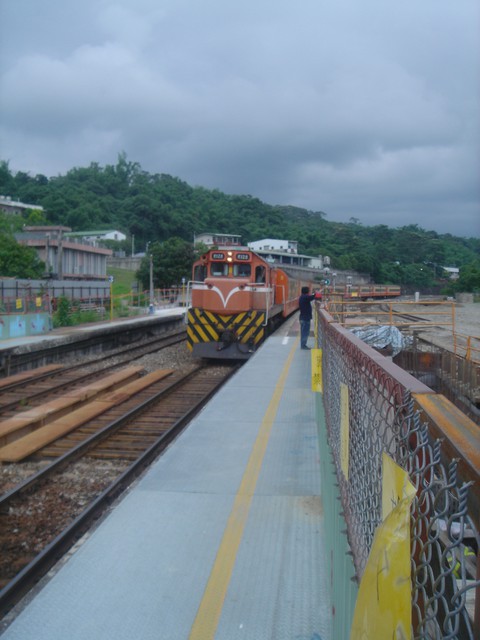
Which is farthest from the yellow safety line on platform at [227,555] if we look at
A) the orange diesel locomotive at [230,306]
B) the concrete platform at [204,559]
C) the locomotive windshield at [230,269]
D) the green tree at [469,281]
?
the green tree at [469,281]

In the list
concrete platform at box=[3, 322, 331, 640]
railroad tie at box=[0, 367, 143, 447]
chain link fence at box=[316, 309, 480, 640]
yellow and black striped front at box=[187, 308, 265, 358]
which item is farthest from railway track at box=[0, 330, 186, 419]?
chain link fence at box=[316, 309, 480, 640]

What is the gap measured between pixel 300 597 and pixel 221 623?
56cm

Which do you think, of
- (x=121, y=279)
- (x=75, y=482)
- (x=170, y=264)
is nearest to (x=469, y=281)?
(x=170, y=264)

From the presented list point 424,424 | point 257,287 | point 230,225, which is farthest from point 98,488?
point 230,225

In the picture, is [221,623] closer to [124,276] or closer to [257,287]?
[257,287]

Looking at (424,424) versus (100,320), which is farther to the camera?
(100,320)

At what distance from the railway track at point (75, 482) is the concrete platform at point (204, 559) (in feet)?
2.40

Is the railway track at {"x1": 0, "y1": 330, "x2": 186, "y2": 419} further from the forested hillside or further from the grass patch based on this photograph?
the forested hillside

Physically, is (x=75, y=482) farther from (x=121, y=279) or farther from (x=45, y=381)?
(x=121, y=279)

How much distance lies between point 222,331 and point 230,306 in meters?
0.75

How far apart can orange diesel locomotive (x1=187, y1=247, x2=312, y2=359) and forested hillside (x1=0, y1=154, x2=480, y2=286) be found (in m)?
76.3

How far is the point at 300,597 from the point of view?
12.0 feet

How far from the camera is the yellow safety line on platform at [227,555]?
338cm

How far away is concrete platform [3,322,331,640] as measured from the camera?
3383mm
